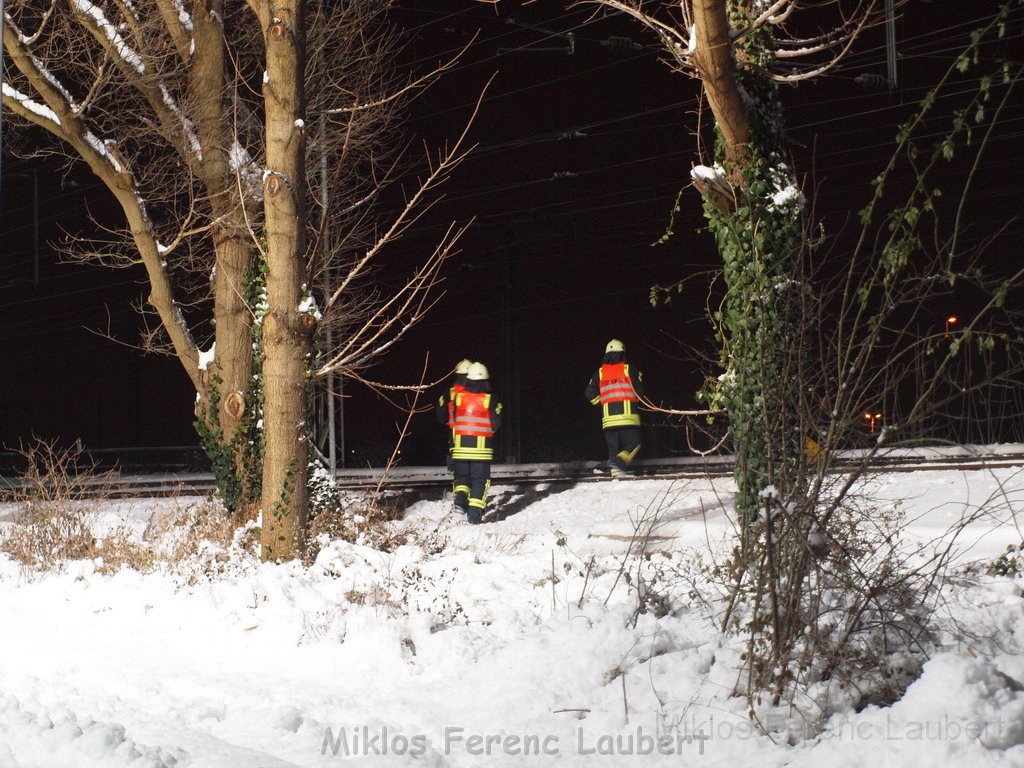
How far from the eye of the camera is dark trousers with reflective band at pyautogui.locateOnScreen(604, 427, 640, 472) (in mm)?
15422

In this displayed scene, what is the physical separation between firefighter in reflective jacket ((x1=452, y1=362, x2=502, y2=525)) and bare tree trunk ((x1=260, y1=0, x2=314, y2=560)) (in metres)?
4.24

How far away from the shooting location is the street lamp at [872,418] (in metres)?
5.30

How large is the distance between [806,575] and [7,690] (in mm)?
4579

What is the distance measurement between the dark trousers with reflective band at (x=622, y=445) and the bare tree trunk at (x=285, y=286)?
21.8 feet

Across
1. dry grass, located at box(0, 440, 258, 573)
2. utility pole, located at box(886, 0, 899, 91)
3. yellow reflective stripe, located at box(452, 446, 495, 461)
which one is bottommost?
dry grass, located at box(0, 440, 258, 573)

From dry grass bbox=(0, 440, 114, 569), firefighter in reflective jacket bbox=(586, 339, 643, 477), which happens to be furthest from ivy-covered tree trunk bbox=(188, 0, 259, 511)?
firefighter in reflective jacket bbox=(586, 339, 643, 477)

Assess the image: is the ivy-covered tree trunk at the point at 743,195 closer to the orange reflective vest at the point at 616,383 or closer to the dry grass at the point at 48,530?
the dry grass at the point at 48,530

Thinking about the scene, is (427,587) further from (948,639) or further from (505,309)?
(505,309)

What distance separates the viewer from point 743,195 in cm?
784

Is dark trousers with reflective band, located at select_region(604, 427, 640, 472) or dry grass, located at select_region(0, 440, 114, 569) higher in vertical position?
dark trousers with reflective band, located at select_region(604, 427, 640, 472)

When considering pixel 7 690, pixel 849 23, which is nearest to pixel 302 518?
pixel 7 690

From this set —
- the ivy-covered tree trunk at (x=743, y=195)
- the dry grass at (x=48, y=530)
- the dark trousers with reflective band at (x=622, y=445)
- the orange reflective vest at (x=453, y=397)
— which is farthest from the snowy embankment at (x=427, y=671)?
the dark trousers with reflective band at (x=622, y=445)

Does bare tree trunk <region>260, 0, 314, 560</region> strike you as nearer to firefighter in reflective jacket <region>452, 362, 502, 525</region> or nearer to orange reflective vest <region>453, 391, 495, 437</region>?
firefighter in reflective jacket <region>452, 362, 502, 525</region>

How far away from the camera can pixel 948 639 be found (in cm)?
538
